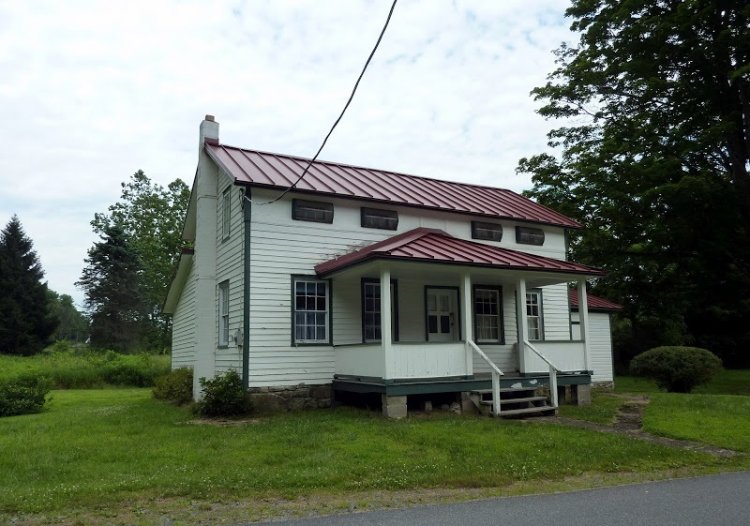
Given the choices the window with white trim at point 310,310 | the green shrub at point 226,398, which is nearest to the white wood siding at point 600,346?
the window with white trim at point 310,310

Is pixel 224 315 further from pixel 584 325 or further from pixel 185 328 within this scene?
pixel 584 325

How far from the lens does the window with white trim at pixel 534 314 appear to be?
17562mm

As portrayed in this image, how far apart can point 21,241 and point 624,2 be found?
53560 mm

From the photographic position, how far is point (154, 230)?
4694 cm

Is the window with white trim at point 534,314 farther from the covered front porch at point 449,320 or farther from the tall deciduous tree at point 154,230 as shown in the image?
the tall deciduous tree at point 154,230

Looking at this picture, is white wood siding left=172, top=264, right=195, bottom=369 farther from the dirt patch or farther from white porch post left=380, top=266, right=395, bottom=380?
the dirt patch

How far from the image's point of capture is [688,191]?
788 inches

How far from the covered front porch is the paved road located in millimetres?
5606

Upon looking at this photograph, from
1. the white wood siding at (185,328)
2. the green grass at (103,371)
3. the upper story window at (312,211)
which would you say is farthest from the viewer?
the green grass at (103,371)

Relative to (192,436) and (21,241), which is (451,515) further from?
(21,241)

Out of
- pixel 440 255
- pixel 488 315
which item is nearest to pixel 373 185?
pixel 440 255

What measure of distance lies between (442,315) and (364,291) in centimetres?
242

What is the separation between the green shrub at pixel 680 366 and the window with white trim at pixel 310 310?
37.5 ft

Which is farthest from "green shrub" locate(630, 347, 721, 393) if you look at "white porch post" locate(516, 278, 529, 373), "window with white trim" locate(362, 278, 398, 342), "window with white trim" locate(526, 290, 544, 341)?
"window with white trim" locate(362, 278, 398, 342)
